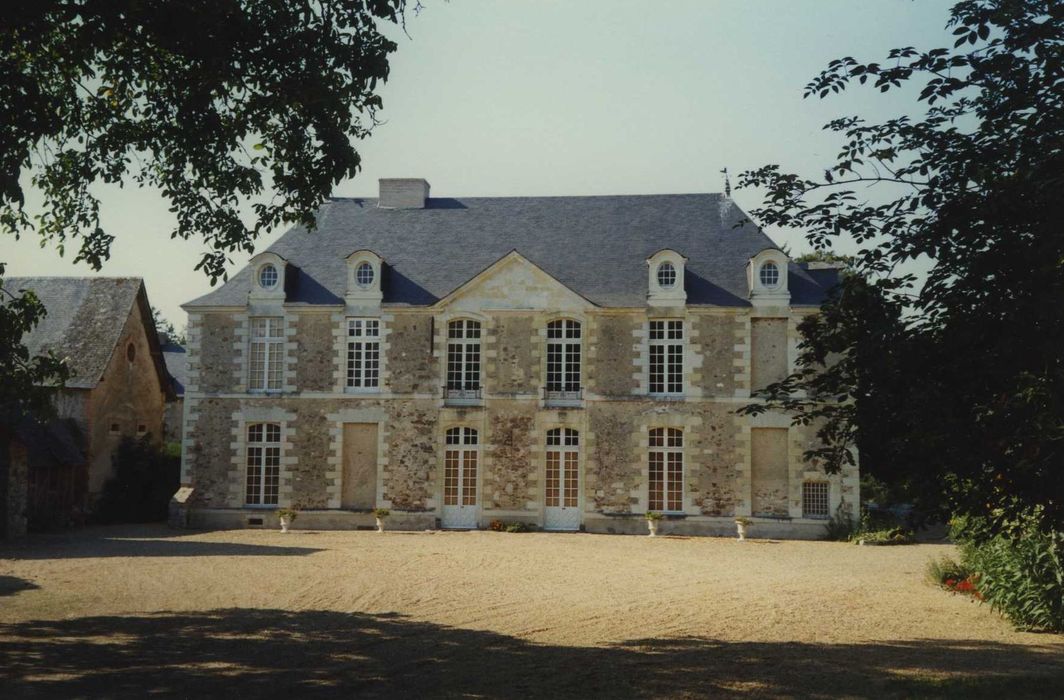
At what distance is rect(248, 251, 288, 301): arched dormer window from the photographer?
2391cm

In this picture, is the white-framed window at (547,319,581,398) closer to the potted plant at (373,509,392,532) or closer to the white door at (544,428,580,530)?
the white door at (544,428,580,530)

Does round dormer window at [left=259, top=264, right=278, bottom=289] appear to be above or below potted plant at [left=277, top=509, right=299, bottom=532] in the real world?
above

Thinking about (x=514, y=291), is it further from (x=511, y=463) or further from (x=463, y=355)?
(x=511, y=463)

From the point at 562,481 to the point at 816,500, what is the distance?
5.89 meters

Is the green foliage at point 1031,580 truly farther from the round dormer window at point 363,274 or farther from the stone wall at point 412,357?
the round dormer window at point 363,274

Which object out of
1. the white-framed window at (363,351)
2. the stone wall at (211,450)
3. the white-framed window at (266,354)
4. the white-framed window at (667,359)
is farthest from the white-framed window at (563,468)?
the stone wall at (211,450)

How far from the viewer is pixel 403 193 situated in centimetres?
2658

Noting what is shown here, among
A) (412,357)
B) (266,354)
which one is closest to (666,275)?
(412,357)

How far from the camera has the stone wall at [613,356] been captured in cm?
2302

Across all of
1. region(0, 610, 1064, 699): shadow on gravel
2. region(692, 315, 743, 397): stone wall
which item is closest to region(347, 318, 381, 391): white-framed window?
region(692, 315, 743, 397): stone wall

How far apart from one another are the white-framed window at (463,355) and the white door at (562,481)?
7.79 feet

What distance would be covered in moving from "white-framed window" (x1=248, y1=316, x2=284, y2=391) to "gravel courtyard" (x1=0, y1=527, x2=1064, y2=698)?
668 cm

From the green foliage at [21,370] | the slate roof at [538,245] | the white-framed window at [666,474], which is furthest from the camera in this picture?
the slate roof at [538,245]

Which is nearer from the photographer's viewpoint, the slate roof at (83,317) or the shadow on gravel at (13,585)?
the shadow on gravel at (13,585)
